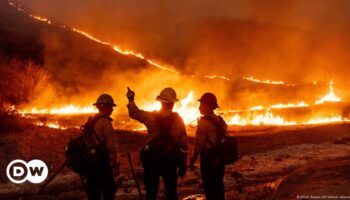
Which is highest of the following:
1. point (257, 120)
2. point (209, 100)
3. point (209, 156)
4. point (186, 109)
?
point (186, 109)

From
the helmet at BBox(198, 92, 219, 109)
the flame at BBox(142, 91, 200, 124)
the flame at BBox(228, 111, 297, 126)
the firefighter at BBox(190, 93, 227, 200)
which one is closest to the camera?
the firefighter at BBox(190, 93, 227, 200)

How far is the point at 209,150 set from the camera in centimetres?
771

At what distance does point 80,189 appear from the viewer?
14242mm

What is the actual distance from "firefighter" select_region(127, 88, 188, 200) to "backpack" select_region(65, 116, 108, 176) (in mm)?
674

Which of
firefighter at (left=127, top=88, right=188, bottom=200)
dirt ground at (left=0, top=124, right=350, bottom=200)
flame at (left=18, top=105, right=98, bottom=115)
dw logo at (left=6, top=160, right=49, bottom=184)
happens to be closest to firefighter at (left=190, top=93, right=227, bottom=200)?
firefighter at (left=127, top=88, right=188, bottom=200)

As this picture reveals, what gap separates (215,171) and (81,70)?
154ft

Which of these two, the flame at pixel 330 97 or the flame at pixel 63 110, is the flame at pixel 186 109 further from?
the flame at pixel 330 97

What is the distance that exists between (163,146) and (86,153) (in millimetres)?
1303

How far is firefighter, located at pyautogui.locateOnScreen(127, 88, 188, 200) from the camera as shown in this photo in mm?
7652

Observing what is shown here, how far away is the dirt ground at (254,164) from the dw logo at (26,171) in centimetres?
23

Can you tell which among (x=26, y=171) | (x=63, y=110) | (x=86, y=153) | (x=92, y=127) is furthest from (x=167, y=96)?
(x=63, y=110)

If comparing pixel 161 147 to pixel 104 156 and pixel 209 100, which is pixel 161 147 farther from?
pixel 209 100

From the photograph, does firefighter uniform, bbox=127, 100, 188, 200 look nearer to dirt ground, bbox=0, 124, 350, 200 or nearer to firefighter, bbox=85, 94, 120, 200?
firefighter, bbox=85, 94, 120, 200

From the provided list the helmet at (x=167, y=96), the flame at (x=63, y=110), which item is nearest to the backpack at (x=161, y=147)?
the helmet at (x=167, y=96)
